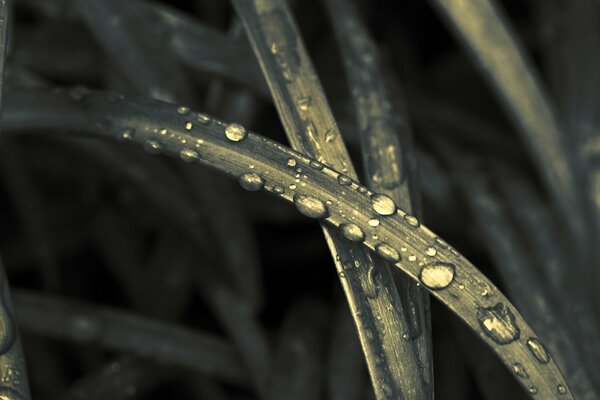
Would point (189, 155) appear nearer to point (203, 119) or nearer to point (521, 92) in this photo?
point (203, 119)

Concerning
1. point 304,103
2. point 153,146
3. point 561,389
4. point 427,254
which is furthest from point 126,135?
point 561,389

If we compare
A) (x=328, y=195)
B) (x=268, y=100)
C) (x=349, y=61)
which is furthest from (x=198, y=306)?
(x=328, y=195)

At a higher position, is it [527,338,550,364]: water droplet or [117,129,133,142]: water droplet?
[117,129,133,142]: water droplet

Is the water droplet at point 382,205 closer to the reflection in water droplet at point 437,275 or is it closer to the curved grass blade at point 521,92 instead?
the reflection in water droplet at point 437,275

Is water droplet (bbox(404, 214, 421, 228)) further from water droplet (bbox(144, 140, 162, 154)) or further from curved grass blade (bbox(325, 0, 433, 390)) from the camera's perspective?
water droplet (bbox(144, 140, 162, 154))

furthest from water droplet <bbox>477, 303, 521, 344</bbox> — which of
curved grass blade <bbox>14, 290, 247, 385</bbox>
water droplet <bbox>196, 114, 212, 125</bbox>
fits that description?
curved grass blade <bbox>14, 290, 247, 385</bbox>

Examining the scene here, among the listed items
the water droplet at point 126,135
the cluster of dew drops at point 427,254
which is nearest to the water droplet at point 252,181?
the cluster of dew drops at point 427,254
